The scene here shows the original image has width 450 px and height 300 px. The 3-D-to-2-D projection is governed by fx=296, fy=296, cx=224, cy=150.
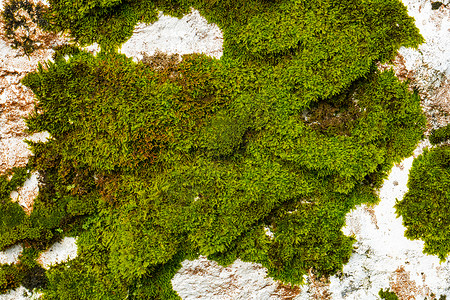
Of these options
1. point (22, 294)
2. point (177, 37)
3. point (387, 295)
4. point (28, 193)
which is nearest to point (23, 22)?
point (177, 37)

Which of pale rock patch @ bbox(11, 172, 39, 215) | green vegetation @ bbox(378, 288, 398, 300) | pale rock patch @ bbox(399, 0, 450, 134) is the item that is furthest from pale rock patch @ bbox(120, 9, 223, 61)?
green vegetation @ bbox(378, 288, 398, 300)

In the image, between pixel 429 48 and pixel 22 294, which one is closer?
pixel 429 48

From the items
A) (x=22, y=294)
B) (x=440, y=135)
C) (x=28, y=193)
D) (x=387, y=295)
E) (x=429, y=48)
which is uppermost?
(x=429, y=48)

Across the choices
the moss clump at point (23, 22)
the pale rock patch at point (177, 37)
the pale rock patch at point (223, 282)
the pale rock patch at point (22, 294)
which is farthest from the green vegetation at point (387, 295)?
the moss clump at point (23, 22)

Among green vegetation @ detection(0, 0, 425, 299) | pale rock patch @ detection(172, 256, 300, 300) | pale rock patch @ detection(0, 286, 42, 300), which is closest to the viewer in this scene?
green vegetation @ detection(0, 0, 425, 299)

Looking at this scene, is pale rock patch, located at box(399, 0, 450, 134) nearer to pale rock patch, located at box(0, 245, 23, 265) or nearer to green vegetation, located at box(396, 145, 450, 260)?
green vegetation, located at box(396, 145, 450, 260)

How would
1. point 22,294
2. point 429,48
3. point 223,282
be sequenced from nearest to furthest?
1. point 429,48
2. point 223,282
3. point 22,294

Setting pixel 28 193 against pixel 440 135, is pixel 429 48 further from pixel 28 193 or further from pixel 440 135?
pixel 28 193
